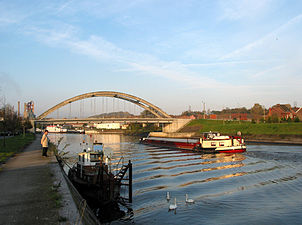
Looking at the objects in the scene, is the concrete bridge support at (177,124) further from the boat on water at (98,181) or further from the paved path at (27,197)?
the paved path at (27,197)

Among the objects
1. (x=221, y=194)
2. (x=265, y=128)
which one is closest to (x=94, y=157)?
(x=221, y=194)

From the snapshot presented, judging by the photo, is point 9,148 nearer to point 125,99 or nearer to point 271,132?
point 271,132

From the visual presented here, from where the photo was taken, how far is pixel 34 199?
9719 millimetres

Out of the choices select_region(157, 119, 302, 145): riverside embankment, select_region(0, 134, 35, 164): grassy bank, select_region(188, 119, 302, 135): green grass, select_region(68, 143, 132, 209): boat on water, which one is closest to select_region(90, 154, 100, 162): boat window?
select_region(68, 143, 132, 209): boat on water

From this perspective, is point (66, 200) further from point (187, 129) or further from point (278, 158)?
point (187, 129)

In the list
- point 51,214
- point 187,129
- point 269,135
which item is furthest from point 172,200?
point 187,129

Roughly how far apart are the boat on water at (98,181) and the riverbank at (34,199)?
2018 millimetres

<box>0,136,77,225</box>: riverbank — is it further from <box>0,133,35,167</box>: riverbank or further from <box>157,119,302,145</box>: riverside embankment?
<box>157,119,302,145</box>: riverside embankment

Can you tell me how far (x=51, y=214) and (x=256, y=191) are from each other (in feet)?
45.6

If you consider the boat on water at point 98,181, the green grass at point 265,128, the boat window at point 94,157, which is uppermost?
the green grass at point 265,128

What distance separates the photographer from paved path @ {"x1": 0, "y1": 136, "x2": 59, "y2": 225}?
7.90 metres

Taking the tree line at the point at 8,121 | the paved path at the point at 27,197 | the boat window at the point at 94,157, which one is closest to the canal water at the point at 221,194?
the boat window at the point at 94,157

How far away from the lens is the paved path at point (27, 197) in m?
7.90

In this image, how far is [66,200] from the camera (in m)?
9.55
